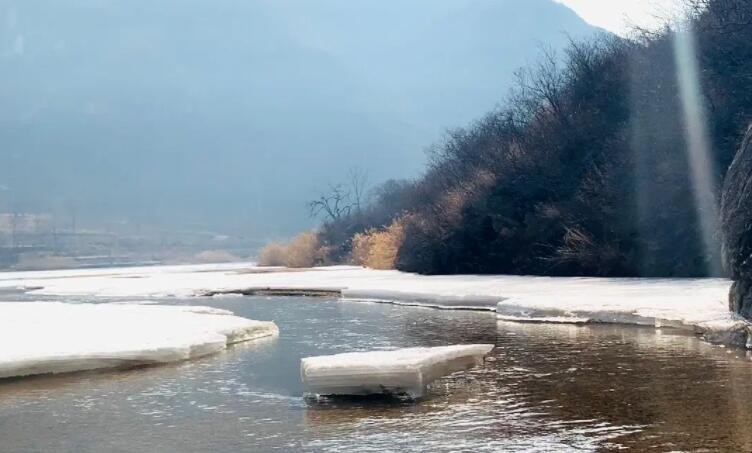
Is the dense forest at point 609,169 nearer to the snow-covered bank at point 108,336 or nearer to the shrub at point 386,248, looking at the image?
the shrub at point 386,248

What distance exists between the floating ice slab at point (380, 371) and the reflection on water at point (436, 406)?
20cm

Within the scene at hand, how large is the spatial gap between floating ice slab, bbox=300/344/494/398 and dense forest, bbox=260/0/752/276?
60.0 feet

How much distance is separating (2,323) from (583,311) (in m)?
11.6

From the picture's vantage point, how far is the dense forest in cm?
2756

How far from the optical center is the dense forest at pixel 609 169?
27562mm

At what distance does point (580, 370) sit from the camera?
1108 centimetres

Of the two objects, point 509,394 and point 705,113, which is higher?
point 705,113

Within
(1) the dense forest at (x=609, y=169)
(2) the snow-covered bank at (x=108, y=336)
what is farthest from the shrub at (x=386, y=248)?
(2) the snow-covered bank at (x=108, y=336)

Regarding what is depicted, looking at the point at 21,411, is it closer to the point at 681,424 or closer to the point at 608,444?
the point at 608,444

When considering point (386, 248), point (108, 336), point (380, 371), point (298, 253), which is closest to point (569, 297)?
point (108, 336)

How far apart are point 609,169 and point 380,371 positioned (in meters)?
23.3

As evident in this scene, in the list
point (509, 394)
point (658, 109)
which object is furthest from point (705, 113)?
point (509, 394)

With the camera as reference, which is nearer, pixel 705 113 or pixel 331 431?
pixel 331 431

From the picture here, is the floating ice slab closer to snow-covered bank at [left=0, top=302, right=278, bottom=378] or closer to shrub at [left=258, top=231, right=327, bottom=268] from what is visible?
snow-covered bank at [left=0, top=302, right=278, bottom=378]
